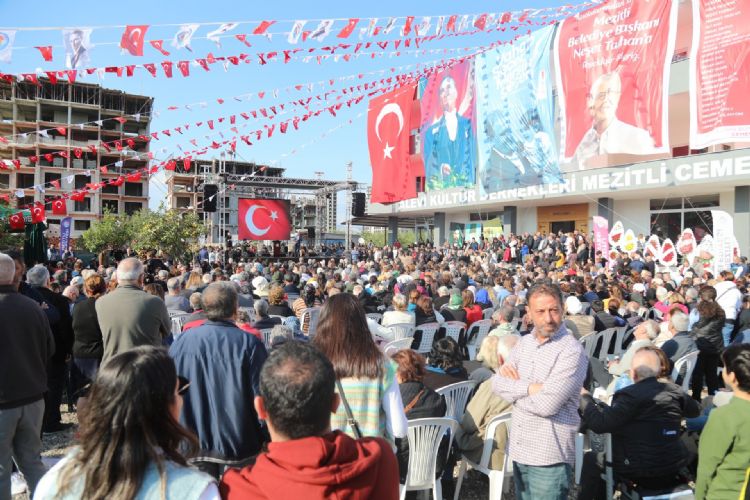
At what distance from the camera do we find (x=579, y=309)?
23.4 ft

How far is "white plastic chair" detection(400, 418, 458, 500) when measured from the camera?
130 inches

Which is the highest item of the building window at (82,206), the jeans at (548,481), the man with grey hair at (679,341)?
the building window at (82,206)

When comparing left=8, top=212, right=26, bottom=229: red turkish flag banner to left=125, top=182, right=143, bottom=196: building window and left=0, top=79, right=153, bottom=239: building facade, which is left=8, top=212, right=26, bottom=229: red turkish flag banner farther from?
left=125, top=182, right=143, bottom=196: building window

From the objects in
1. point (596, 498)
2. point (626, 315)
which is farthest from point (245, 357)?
point (626, 315)

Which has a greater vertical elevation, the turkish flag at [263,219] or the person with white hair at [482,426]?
the turkish flag at [263,219]

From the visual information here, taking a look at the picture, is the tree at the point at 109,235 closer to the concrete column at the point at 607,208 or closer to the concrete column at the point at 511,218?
the concrete column at the point at 511,218

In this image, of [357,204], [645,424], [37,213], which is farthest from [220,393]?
[357,204]

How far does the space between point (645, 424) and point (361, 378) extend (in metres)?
1.72

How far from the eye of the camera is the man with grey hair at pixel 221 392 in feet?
8.34

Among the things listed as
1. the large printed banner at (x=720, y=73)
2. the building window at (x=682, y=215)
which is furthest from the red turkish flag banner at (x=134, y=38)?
the building window at (x=682, y=215)

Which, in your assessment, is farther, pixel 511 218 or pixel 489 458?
pixel 511 218

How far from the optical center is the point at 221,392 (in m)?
2.55

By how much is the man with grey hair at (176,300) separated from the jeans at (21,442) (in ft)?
14.7

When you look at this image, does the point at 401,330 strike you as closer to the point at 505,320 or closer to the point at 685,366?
the point at 505,320
